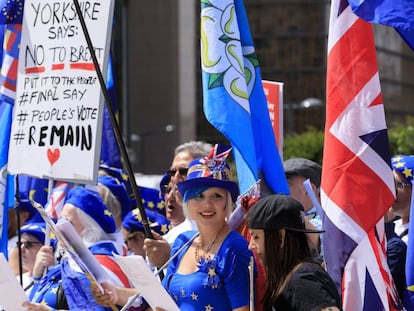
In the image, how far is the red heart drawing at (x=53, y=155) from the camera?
6.52m

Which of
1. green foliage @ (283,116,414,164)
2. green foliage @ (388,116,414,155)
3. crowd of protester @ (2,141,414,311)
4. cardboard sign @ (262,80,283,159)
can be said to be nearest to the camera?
crowd of protester @ (2,141,414,311)

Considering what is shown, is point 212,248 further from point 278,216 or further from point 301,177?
point 301,177

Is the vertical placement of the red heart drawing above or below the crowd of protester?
above

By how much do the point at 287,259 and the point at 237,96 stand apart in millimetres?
1837

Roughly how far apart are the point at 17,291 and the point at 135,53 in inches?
2528

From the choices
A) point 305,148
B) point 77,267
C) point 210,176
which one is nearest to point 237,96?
point 210,176

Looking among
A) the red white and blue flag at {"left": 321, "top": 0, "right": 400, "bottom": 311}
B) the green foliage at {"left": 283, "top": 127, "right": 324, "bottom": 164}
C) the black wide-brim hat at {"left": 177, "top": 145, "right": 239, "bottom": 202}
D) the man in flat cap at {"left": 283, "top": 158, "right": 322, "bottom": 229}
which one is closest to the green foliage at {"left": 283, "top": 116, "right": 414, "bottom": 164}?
the green foliage at {"left": 283, "top": 127, "right": 324, "bottom": 164}

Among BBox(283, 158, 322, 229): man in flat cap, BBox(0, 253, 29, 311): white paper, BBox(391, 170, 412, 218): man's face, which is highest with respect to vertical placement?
BBox(283, 158, 322, 229): man in flat cap

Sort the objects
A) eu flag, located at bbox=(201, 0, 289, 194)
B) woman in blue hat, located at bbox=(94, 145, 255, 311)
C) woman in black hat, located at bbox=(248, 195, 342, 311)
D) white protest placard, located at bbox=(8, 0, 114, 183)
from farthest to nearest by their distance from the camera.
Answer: white protest placard, located at bbox=(8, 0, 114, 183), eu flag, located at bbox=(201, 0, 289, 194), woman in blue hat, located at bbox=(94, 145, 255, 311), woman in black hat, located at bbox=(248, 195, 342, 311)

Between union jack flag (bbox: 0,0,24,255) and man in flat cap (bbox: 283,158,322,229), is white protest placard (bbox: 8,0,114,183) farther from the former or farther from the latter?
man in flat cap (bbox: 283,158,322,229)

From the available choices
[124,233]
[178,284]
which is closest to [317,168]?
[124,233]

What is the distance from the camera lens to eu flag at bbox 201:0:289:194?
633cm

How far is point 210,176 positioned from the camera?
17.9 ft

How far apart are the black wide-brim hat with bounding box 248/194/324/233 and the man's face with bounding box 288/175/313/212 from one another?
6.32 ft
